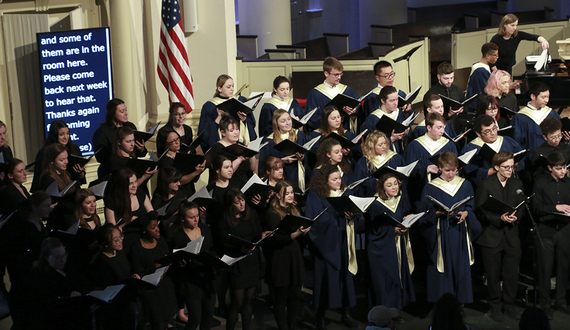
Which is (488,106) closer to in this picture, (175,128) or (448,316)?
(175,128)

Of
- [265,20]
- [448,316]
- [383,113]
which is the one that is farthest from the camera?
[265,20]

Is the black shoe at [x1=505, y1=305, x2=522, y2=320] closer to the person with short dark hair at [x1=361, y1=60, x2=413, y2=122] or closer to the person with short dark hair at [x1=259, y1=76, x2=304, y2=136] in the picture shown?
the person with short dark hair at [x1=361, y1=60, x2=413, y2=122]

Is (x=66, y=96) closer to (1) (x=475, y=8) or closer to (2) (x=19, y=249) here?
(2) (x=19, y=249)

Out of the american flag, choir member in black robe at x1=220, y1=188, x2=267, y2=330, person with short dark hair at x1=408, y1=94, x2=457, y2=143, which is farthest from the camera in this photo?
the american flag

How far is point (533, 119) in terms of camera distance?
6.52 metres

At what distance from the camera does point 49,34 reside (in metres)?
7.06

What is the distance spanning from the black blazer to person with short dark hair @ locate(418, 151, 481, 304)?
80mm

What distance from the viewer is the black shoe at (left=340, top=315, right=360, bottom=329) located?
17.7 feet

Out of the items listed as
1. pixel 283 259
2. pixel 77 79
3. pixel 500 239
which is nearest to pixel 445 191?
pixel 500 239

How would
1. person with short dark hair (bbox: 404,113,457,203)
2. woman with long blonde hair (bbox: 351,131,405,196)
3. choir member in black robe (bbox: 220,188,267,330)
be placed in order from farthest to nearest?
person with short dark hair (bbox: 404,113,457,203) < woman with long blonde hair (bbox: 351,131,405,196) < choir member in black robe (bbox: 220,188,267,330)

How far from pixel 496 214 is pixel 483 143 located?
83 cm

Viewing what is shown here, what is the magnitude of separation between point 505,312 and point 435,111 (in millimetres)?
1918

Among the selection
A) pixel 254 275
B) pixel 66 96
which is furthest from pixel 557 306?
pixel 66 96

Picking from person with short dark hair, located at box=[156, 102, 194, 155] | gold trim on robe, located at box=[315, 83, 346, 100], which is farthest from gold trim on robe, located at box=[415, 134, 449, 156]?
person with short dark hair, located at box=[156, 102, 194, 155]
